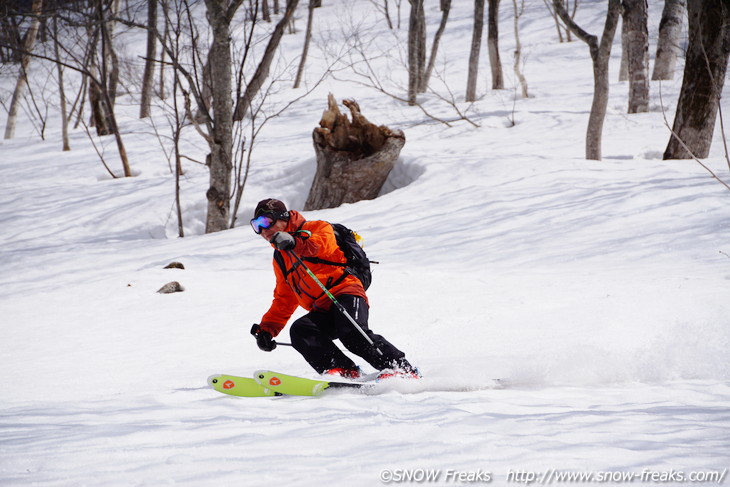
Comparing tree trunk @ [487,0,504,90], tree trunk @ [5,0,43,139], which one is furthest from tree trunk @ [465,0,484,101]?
tree trunk @ [5,0,43,139]

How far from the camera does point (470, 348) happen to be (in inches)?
179

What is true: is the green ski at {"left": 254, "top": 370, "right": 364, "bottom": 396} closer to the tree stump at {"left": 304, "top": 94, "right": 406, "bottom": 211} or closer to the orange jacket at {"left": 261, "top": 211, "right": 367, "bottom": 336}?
the orange jacket at {"left": 261, "top": 211, "right": 367, "bottom": 336}

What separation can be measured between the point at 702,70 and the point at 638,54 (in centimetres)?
608

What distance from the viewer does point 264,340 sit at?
154 inches

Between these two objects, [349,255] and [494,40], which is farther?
[494,40]

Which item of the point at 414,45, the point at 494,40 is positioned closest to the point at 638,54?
the point at 494,40

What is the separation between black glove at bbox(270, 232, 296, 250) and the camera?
3.49 meters

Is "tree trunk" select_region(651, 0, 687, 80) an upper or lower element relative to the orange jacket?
upper

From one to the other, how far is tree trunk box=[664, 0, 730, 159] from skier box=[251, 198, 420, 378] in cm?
611

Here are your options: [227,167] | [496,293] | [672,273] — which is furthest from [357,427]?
[227,167]

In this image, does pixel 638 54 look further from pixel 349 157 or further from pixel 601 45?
pixel 349 157

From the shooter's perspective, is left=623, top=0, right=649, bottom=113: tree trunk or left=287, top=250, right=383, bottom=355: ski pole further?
left=623, top=0, right=649, bottom=113: tree trunk

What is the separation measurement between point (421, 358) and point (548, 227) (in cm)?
378

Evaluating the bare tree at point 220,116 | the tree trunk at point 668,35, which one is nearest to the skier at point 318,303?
the bare tree at point 220,116
